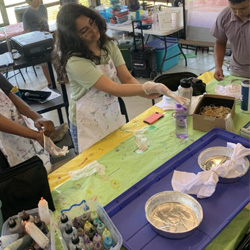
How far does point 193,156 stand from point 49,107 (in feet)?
5.14

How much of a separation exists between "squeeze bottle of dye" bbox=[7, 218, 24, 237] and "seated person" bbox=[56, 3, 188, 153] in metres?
0.70

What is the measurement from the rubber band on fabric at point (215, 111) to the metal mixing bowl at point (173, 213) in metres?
0.60

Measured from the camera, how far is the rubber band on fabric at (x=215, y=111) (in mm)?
1547

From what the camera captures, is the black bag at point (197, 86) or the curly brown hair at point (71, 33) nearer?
the curly brown hair at point (71, 33)

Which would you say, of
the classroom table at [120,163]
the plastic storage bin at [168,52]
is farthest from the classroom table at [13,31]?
the classroom table at [120,163]

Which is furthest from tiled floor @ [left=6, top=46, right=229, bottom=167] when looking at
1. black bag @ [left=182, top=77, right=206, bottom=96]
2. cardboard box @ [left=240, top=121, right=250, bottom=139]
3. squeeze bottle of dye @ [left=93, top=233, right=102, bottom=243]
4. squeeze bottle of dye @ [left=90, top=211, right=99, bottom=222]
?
squeeze bottle of dye @ [left=93, top=233, right=102, bottom=243]

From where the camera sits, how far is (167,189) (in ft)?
3.91

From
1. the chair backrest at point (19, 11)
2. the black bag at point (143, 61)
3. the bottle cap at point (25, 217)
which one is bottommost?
the black bag at point (143, 61)

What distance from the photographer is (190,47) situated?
523 cm

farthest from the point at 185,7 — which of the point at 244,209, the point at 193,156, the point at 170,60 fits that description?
the point at 244,209

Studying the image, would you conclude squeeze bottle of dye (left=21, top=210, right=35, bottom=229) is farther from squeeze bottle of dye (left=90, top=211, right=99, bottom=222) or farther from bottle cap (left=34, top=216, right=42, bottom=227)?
squeeze bottle of dye (left=90, top=211, right=99, bottom=222)

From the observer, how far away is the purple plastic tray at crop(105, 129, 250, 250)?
3.18 feet

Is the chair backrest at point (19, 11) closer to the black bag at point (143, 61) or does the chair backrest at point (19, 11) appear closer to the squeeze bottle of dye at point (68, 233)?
the black bag at point (143, 61)

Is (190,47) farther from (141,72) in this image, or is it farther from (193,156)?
(193,156)
